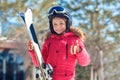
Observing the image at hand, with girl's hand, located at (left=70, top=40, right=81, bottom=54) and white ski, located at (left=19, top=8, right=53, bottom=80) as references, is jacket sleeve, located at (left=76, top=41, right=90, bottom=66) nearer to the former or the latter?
girl's hand, located at (left=70, top=40, right=81, bottom=54)

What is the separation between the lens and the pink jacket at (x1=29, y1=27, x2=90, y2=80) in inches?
114

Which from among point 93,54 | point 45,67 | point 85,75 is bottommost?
point 85,75

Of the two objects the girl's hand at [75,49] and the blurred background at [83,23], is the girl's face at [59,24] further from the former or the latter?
the blurred background at [83,23]

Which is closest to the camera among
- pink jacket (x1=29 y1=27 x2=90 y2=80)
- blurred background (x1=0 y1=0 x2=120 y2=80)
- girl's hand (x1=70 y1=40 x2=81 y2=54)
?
girl's hand (x1=70 y1=40 x2=81 y2=54)

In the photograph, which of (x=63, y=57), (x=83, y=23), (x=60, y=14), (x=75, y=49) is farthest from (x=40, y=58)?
(x=83, y=23)

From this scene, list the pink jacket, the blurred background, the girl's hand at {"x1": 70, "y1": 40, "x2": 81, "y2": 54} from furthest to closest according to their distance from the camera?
the blurred background < the pink jacket < the girl's hand at {"x1": 70, "y1": 40, "x2": 81, "y2": 54}

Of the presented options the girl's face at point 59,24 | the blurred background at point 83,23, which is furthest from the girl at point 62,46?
the blurred background at point 83,23

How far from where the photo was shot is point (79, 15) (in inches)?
511

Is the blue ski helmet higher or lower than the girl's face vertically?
higher

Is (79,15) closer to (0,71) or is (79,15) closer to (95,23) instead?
(95,23)

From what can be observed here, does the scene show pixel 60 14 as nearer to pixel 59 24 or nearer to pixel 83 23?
pixel 59 24

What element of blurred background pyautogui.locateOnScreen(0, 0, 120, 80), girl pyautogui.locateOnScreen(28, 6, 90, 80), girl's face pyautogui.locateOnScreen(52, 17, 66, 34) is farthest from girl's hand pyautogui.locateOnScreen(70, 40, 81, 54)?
blurred background pyautogui.locateOnScreen(0, 0, 120, 80)

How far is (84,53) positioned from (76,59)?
13 cm

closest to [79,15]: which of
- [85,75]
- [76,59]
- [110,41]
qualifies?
[110,41]
